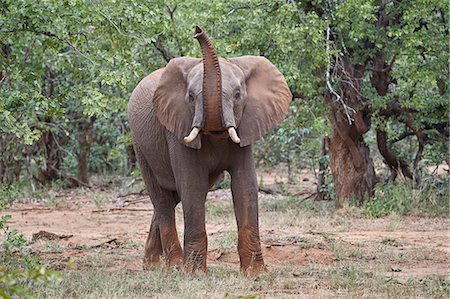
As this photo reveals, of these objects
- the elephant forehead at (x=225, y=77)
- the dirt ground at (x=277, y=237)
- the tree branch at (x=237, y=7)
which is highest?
the tree branch at (x=237, y=7)

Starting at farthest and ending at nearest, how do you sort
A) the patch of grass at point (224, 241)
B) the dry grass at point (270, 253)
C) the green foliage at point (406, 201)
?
the green foliage at point (406, 201) < the patch of grass at point (224, 241) < the dry grass at point (270, 253)

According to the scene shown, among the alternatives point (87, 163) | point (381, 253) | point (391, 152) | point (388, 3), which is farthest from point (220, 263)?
point (87, 163)

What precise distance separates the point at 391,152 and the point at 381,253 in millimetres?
5489

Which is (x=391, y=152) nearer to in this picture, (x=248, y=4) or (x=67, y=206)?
(x=248, y=4)

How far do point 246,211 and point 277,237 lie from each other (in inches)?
125

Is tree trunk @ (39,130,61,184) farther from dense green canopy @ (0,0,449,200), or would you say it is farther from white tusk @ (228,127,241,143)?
white tusk @ (228,127,241,143)

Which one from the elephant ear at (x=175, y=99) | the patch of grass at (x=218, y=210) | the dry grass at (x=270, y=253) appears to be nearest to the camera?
the dry grass at (x=270, y=253)

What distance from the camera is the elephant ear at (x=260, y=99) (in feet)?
28.2

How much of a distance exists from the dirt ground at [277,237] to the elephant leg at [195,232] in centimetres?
79

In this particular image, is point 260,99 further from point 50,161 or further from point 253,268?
point 50,161

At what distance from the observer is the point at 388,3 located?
1362 centimetres

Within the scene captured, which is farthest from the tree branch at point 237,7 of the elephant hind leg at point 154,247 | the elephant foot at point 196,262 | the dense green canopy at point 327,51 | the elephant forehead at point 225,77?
the elephant foot at point 196,262

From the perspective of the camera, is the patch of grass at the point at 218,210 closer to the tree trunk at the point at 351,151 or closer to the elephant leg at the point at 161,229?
the tree trunk at the point at 351,151

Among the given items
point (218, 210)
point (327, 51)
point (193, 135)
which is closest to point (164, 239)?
point (193, 135)
